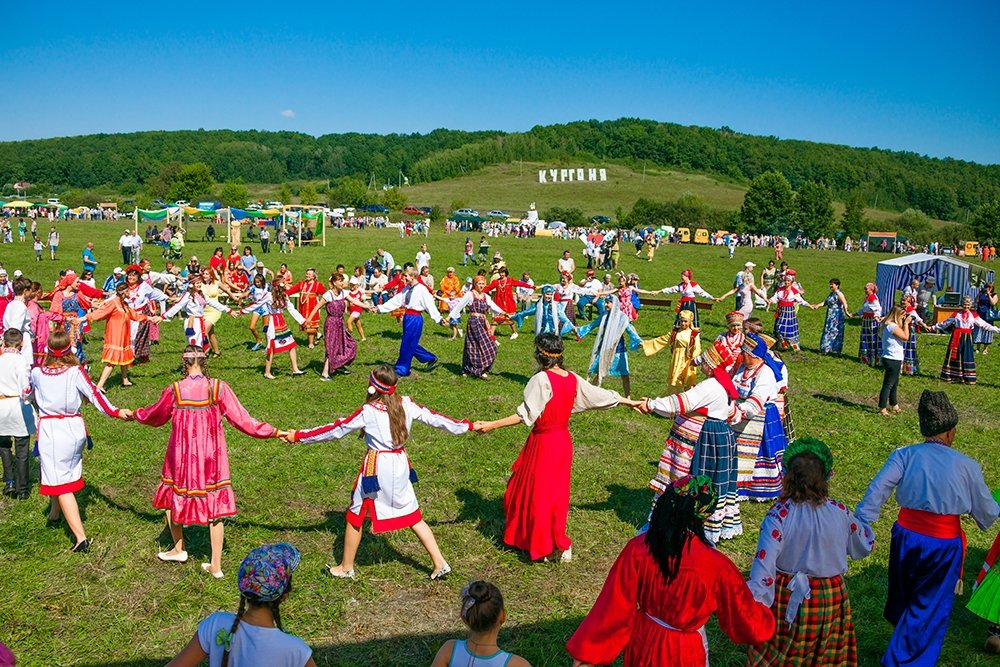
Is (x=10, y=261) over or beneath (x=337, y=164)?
beneath

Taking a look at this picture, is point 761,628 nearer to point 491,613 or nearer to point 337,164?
point 491,613

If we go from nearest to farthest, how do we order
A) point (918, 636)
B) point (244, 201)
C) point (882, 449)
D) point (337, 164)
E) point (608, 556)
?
1. point (918, 636)
2. point (608, 556)
3. point (882, 449)
4. point (244, 201)
5. point (337, 164)

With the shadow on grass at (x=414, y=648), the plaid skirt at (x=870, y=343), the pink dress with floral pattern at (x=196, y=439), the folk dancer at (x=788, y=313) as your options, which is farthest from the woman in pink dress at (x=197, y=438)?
the folk dancer at (x=788, y=313)

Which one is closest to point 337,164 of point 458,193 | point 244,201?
point 458,193

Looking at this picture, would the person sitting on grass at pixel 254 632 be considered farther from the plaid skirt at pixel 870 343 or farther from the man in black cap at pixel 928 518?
the plaid skirt at pixel 870 343

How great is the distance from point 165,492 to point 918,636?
18.7 ft

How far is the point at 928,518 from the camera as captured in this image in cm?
484

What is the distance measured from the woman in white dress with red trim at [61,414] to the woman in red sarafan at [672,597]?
4.80m

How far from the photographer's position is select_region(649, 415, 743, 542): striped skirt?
6.56 metres

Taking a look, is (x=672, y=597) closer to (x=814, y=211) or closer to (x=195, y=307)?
(x=195, y=307)

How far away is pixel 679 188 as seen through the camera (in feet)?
412

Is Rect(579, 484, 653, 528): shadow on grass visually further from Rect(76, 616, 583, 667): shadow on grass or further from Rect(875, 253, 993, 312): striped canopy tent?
Rect(875, 253, 993, 312): striped canopy tent

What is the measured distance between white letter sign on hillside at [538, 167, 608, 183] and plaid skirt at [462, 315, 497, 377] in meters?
117

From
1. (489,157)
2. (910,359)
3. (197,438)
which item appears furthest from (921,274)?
(489,157)
